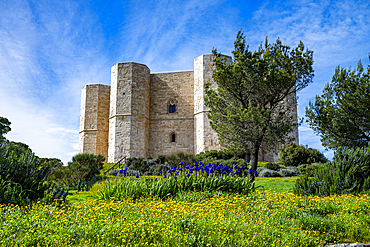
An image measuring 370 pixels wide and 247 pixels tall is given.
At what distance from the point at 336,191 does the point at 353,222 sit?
9.93 ft

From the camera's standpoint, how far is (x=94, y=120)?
26891 mm

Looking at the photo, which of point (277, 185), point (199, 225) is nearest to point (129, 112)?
point (277, 185)

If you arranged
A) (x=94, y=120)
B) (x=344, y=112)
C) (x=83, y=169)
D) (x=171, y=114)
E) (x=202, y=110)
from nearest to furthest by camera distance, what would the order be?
(x=83, y=169) < (x=344, y=112) < (x=202, y=110) < (x=171, y=114) < (x=94, y=120)

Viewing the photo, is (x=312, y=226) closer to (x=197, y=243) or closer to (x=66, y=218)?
(x=197, y=243)

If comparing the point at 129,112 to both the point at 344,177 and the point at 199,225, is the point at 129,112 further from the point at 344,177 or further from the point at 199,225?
the point at 199,225

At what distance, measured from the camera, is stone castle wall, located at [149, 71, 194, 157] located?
81.9 feet

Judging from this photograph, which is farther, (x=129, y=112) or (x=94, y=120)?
(x=94, y=120)

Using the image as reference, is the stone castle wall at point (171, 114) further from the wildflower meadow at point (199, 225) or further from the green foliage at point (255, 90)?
the wildflower meadow at point (199, 225)

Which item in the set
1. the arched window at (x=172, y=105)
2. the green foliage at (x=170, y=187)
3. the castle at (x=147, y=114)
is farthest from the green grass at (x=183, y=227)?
the arched window at (x=172, y=105)

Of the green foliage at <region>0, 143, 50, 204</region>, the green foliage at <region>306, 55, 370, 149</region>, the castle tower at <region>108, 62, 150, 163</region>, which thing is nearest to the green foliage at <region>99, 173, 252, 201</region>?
the green foliage at <region>0, 143, 50, 204</region>

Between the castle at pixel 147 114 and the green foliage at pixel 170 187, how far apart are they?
14.3m

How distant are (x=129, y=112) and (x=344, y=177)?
1862 centimetres

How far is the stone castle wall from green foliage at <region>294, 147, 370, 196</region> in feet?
55.8

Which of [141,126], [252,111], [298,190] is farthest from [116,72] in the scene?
[298,190]
